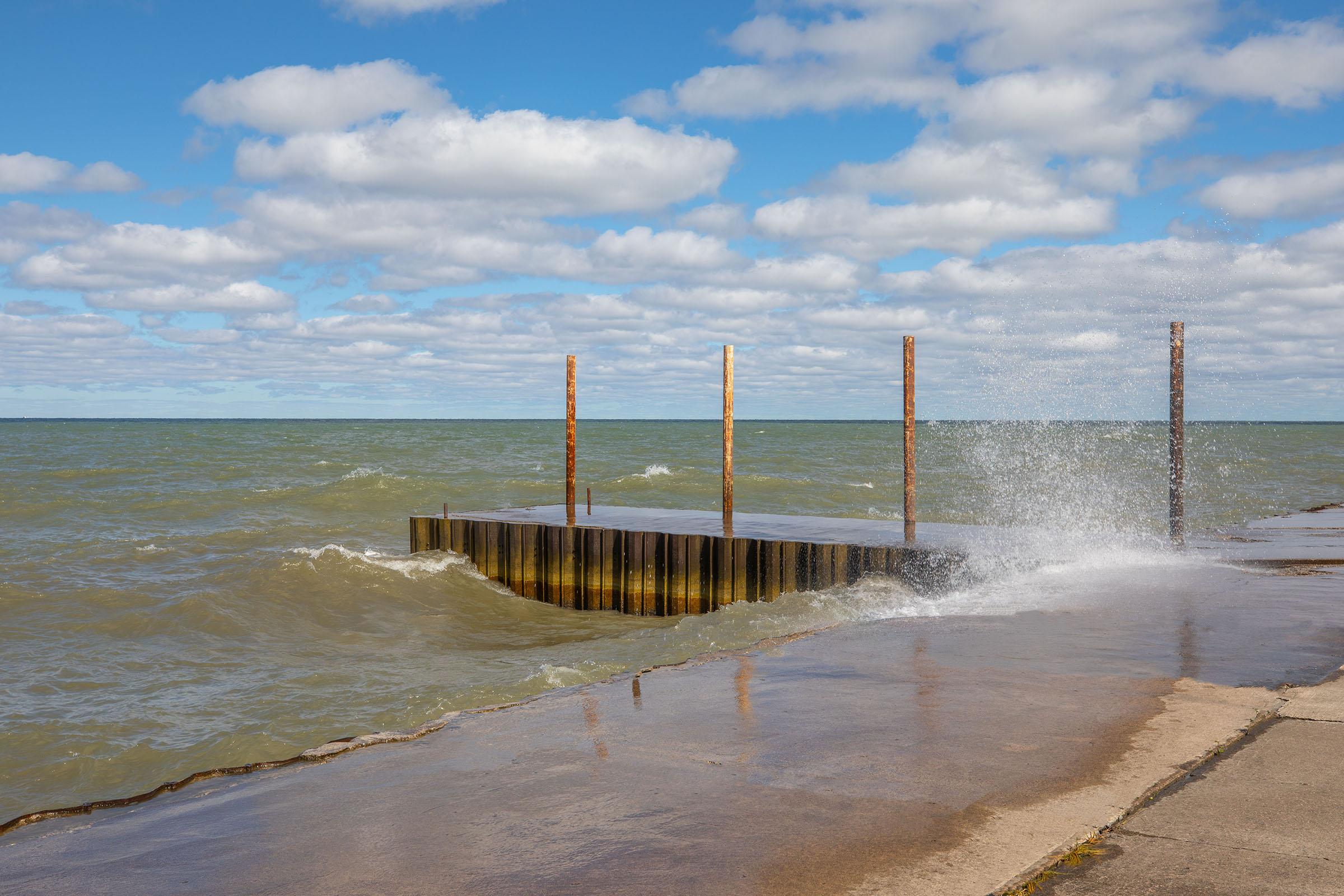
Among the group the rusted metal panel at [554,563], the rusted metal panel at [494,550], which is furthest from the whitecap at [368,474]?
the rusted metal panel at [554,563]

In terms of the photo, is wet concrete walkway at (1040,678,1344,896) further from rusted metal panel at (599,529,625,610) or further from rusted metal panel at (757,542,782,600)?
rusted metal panel at (599,529,625,610)

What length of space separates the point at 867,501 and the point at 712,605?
19097 mm

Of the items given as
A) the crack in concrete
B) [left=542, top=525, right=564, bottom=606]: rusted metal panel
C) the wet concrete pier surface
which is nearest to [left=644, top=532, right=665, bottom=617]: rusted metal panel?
[left=542, top=525, right=564, bottom=606]: rusted metal panel

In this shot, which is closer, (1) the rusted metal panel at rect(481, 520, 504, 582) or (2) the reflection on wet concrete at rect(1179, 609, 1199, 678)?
(2) the reflection on wet concrete at rect(1179, 609, 1199, 678)

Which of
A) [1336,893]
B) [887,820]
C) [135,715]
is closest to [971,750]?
[887,820]

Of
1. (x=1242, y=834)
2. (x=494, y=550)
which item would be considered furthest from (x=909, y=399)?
(x=1242, y=834)

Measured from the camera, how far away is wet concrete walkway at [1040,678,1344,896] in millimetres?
2922

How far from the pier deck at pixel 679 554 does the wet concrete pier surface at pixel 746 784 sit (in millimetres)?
4274

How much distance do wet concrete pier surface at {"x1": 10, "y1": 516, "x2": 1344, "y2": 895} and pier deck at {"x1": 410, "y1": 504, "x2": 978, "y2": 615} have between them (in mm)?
4274

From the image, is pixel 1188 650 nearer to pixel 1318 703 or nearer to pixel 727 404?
pixel 1318 703

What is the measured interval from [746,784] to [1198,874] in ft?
5.62

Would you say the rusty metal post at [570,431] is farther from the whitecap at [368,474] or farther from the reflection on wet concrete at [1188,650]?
the whitecap at [368,474]

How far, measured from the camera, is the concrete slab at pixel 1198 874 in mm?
2873

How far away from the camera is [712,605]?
12133 millimetres
